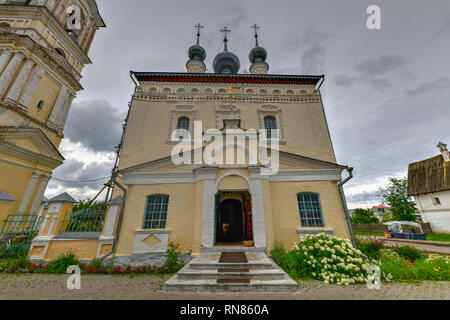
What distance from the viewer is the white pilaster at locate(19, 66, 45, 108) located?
447 inches

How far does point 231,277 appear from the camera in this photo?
4.61m

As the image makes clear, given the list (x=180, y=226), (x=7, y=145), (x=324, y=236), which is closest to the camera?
(x=324, y=236)

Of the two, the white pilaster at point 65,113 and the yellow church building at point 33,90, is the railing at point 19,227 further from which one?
the white pilaster at point 65,113

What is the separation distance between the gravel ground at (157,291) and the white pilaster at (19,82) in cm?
1116

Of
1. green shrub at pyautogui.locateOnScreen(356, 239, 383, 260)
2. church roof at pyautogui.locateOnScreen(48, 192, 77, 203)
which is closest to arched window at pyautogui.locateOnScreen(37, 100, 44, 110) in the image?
church roof at pyautogui.locateOnScreen(48, 192, 77, 203)

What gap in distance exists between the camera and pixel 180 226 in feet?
24.1

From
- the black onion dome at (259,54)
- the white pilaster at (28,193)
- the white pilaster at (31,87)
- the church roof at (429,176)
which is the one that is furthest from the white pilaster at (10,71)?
the church roof at (429,176)

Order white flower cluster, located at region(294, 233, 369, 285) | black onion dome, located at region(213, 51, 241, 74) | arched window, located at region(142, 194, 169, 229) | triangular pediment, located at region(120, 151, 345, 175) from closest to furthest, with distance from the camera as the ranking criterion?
white flower cluster, located at region(294, 233, 369, 285) < arched window, located at region(142, 194, 169, 229) < triangular pediment, located at region(120, 151, 345, 175) < black onion dome, located at region(213, 51, 241, 74)

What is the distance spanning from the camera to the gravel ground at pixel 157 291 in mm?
4030

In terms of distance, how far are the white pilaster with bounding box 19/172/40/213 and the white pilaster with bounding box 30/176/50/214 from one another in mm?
314

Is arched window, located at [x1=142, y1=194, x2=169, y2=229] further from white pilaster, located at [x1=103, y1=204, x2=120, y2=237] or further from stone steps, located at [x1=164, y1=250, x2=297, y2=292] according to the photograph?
stone steps, located at [x1=164, y1=250, x2=297, y2=292]

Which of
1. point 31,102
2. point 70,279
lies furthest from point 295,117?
point 31,102
